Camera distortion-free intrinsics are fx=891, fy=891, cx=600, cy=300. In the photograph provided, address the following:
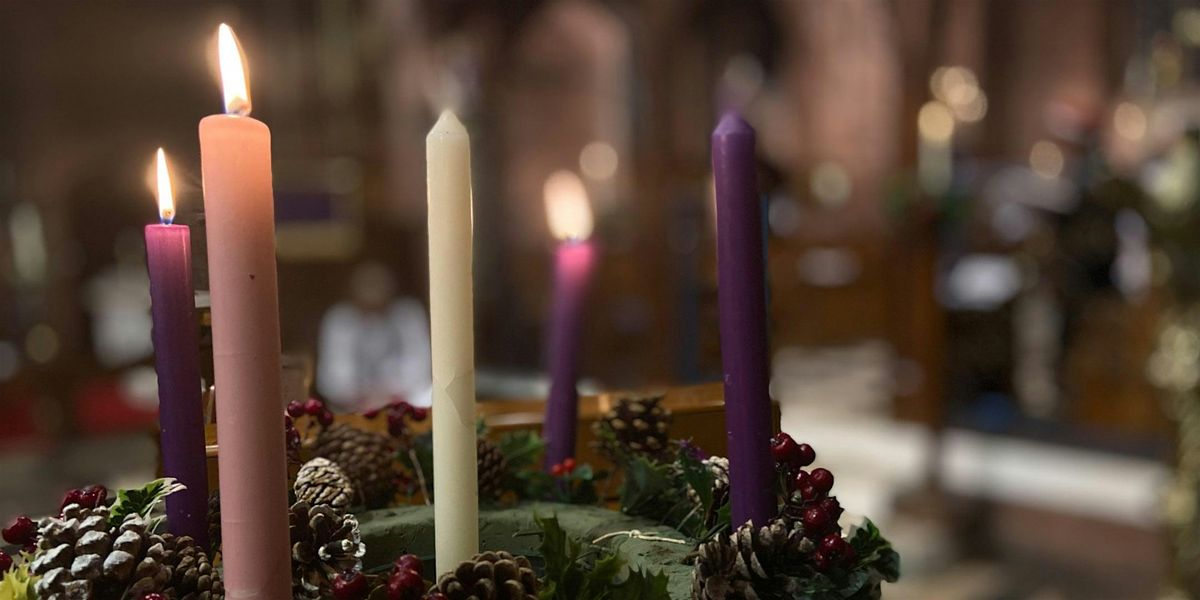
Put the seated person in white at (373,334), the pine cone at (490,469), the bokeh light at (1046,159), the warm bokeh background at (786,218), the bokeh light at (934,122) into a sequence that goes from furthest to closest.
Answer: the bokeh light at (1046,159)
the bokeh light at (934,122)
the seated person in white at (373,334)
the warm bokeh background at (786,218)
the pine cone at (490,469)

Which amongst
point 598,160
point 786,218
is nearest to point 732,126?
point 786,218

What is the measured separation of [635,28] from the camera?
6.98m

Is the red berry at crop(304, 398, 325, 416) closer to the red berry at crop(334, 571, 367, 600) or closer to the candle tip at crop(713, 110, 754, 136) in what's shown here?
the red berry at crop(334, 571, 367, 600)

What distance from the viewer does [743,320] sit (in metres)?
0.38

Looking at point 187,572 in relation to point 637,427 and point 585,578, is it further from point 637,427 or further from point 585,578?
point 637,427

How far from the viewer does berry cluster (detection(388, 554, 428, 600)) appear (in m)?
0.33

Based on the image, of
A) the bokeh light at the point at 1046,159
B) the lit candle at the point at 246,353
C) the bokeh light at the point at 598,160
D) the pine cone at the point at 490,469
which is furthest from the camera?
the bokeh light at the point at 598,160

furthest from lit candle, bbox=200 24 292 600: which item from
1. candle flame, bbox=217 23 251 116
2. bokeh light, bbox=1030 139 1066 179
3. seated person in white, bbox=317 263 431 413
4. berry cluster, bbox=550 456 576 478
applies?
bokeh light, bbox=1030 139 1066 179

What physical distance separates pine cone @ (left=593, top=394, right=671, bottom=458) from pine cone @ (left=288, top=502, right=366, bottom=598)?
207mm

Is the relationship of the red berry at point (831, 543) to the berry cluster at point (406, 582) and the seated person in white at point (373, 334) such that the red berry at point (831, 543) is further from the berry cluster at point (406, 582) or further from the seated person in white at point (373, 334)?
the seated person in white at point (373, 334)

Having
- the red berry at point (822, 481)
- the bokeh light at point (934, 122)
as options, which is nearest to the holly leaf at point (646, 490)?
the red berry at point (822, 481)

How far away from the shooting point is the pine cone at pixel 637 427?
549 mm

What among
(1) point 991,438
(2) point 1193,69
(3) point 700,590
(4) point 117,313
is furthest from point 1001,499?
(4) point 117,313

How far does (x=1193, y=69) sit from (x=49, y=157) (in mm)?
7542
